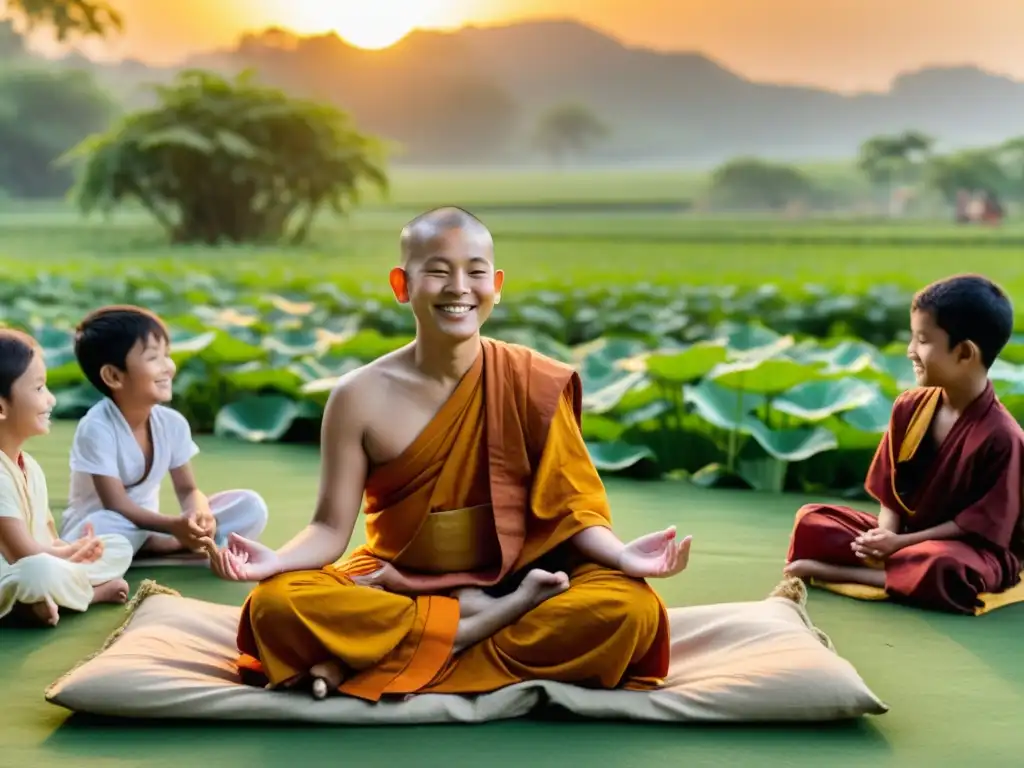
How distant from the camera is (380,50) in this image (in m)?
12.8

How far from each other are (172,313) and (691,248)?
15.3 feet

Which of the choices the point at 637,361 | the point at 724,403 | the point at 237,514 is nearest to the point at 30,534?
the point at 237,514

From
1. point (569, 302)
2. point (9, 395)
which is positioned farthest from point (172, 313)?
point (9, 395)

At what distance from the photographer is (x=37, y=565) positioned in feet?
11.0

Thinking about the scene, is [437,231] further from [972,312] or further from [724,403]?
[724,403]

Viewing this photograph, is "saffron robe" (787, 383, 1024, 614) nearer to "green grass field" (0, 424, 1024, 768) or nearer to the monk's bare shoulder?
"green grass field" (0, 424, 1024, 768)

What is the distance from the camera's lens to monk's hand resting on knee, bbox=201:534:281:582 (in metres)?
2.71

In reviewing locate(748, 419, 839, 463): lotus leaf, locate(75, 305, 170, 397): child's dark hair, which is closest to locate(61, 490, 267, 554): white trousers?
locate(75, 305, 170, 397): child's dark hair

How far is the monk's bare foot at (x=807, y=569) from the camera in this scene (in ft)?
12.3

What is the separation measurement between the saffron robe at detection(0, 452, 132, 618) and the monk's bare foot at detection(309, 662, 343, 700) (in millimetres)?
912

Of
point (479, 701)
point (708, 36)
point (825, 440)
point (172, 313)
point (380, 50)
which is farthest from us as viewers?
point (380, 50)

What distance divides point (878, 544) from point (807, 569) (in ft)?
0.73

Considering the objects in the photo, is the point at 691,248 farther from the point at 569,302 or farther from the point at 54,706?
the point at 54,706

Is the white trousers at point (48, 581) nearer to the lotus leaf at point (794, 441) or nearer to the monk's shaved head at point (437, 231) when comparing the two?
Result: the monk's shaved head at point (437, 231)
